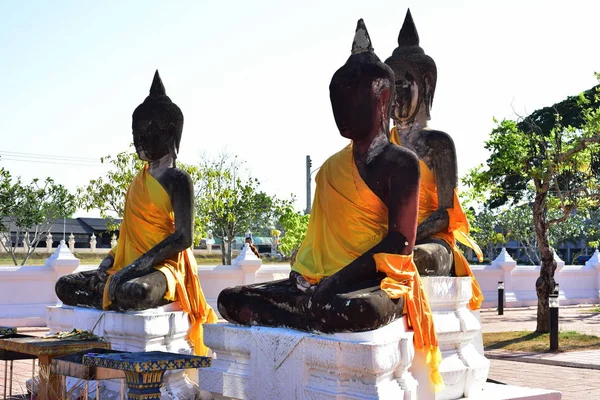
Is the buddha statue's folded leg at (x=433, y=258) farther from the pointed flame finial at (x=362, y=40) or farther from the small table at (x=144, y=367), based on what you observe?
the small table at (x=144, y=367)

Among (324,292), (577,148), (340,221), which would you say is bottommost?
(324,292)

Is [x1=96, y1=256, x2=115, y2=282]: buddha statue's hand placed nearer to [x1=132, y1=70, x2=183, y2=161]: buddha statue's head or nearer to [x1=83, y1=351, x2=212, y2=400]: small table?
[x1=132, y1=70, x2=183, y2=161]: buddha statue's head

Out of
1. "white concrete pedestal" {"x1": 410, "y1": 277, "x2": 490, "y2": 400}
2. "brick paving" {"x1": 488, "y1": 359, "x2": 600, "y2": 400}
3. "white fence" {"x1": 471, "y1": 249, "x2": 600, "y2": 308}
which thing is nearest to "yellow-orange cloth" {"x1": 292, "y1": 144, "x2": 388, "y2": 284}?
"white concrete pedestal" {"x1": 410, "y1": 277, "x2": 490, "y2": 400}

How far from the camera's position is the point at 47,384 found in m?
6.62

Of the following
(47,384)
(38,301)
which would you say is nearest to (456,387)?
(47,384)

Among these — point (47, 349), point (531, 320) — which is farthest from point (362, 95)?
point (531, 320)

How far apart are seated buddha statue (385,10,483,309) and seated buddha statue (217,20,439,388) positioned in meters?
0.85

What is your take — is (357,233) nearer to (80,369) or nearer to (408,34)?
(80,369)

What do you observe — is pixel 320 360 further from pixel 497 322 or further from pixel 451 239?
pixel 497 322

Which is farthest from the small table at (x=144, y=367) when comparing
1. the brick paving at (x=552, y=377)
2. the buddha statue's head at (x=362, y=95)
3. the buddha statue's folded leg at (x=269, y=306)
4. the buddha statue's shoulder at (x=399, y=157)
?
the brick paving at (x=552, y=377)

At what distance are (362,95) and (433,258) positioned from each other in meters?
1.47

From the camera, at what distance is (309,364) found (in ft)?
17.3

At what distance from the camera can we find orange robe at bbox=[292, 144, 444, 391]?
5.41 meters

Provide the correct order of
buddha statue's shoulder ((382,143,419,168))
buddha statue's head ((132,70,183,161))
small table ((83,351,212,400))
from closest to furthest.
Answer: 1. small table ((83,351,212,400))
2. buddha statue's shoulder ((382,143,419,168))
3. buddha statue's head ((132,70,183,161))
